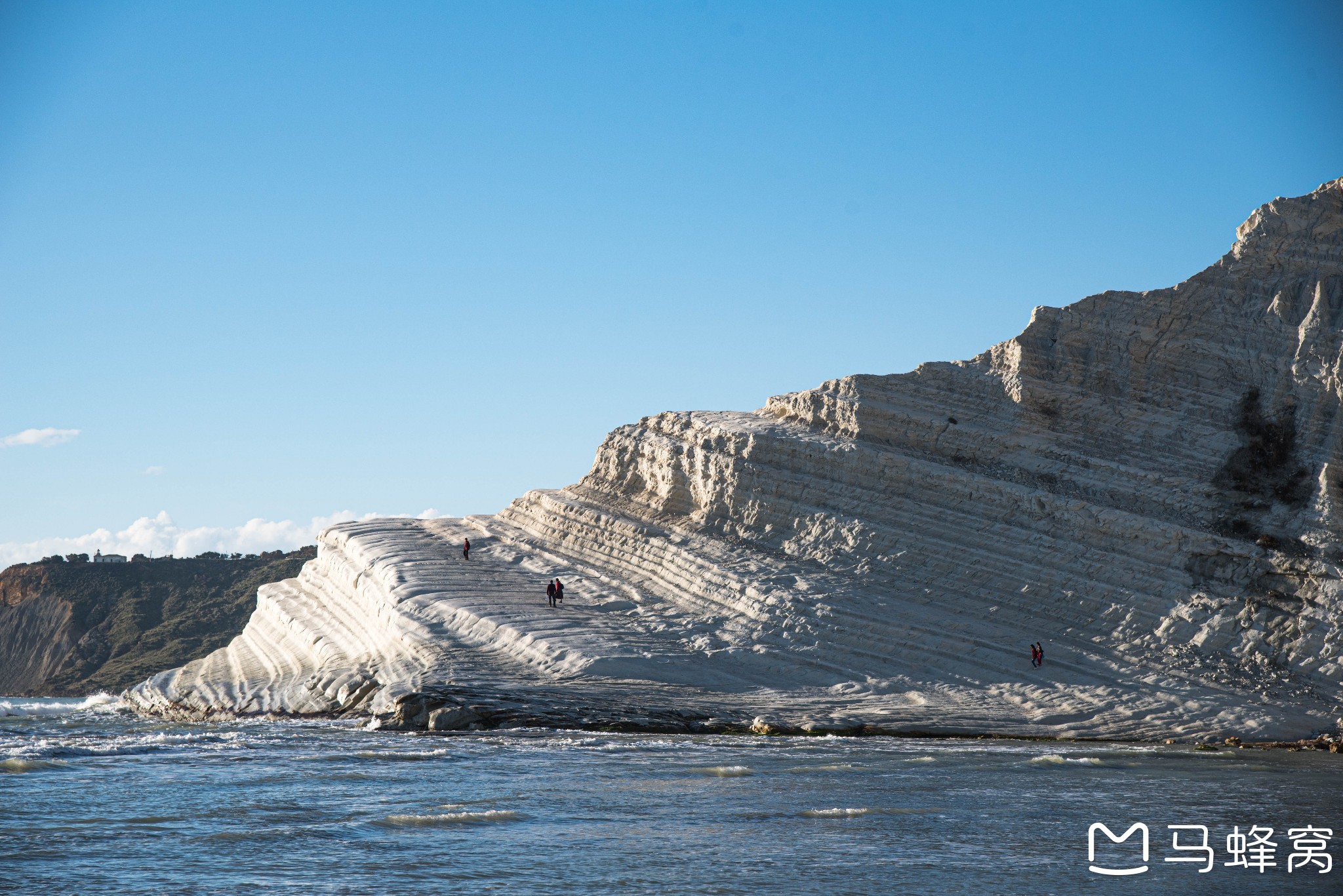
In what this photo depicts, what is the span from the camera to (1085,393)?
111 ft

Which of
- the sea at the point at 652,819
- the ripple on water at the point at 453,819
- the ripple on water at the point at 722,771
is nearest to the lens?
the sea at the point at 652,819

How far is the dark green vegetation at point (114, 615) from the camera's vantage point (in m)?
102

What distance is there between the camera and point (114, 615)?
11269cm

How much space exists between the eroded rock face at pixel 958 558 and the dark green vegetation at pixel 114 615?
71697 mm

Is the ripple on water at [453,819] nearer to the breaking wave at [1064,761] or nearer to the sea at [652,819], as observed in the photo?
the sea at [652,819]

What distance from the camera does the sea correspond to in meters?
10.2

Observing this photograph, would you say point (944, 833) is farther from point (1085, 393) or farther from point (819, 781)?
point (1085, 393)

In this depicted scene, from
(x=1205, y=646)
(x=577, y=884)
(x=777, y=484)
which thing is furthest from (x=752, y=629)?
(x=577, y=884)

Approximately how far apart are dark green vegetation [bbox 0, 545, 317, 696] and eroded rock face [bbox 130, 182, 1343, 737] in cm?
7170

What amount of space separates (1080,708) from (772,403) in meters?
14.3

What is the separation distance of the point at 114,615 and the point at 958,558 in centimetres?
10475
